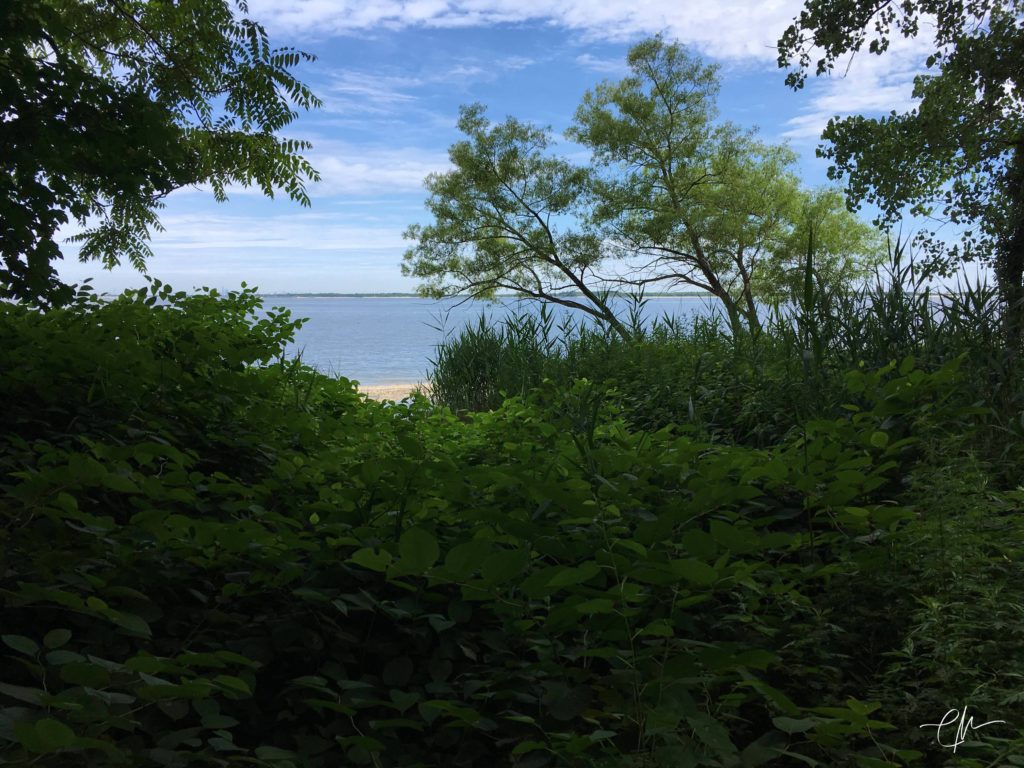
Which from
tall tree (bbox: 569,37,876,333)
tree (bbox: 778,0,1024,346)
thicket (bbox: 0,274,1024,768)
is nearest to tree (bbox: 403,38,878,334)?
tall tree (bbox: 569,37,876,333)

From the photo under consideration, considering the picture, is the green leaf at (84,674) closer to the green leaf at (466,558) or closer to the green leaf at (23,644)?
the green leaf at (23,644)

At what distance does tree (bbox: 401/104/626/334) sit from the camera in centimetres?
2003

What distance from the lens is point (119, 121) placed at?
13.5 ft

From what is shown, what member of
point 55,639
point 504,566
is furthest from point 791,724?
point 55,639

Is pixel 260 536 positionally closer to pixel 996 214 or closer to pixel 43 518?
pixel 43 518

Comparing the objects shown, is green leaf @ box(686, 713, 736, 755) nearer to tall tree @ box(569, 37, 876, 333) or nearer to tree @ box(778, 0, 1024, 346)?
tree @ box(778, 0, 1024, 346)

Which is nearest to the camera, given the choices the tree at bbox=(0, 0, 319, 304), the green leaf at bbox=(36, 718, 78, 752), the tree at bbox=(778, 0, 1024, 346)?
the green leaf at bbox=(36, 718, 78, 752)

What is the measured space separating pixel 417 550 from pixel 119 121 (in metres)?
3.68

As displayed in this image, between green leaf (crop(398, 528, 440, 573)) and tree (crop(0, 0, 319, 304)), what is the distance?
3218 mm

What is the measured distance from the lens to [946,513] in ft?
7.40

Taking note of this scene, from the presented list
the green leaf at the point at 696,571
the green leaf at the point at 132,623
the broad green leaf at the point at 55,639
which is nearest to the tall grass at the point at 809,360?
the green leaf at the point at 696,571

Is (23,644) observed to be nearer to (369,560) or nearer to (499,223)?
(369,560)

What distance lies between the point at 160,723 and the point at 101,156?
3.47 meters

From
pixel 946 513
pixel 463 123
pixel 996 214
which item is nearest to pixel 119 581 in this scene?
pixel 946 513
